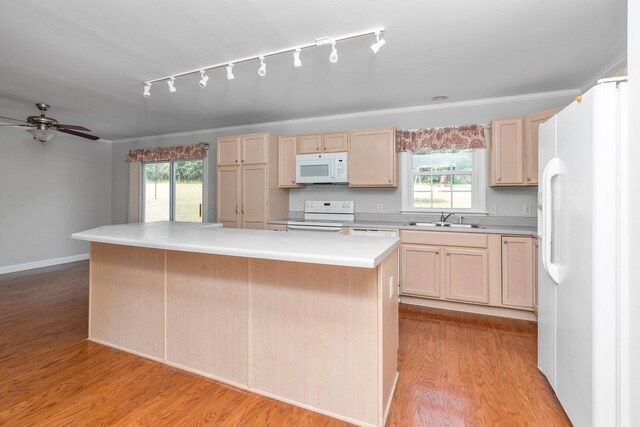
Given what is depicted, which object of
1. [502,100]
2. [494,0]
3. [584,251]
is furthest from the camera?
[502,100]

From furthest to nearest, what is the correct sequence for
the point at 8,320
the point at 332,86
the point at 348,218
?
the point at 348,218, the point at 332,86, the point at 8,320

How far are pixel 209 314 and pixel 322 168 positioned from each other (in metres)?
2.51

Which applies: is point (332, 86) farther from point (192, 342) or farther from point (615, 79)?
point (192, 342)

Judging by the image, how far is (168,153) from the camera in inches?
214

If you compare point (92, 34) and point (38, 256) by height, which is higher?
point (92, 34)

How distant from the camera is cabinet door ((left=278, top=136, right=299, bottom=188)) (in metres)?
4.31

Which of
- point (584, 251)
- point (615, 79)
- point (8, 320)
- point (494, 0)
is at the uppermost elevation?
point (494, 0)

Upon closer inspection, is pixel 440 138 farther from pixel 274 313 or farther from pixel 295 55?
pixel 274 313

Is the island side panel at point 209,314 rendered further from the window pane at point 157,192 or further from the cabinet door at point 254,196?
the window pane at point 157,192

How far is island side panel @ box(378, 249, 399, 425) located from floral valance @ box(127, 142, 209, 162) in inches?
169

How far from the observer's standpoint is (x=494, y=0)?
182 cm

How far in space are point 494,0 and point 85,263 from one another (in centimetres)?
673

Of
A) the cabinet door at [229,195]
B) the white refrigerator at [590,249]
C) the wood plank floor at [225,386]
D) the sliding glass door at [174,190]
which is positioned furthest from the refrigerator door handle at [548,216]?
the sliding glass door at [174,190]

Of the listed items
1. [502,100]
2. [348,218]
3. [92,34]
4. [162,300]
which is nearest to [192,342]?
[162,300]
